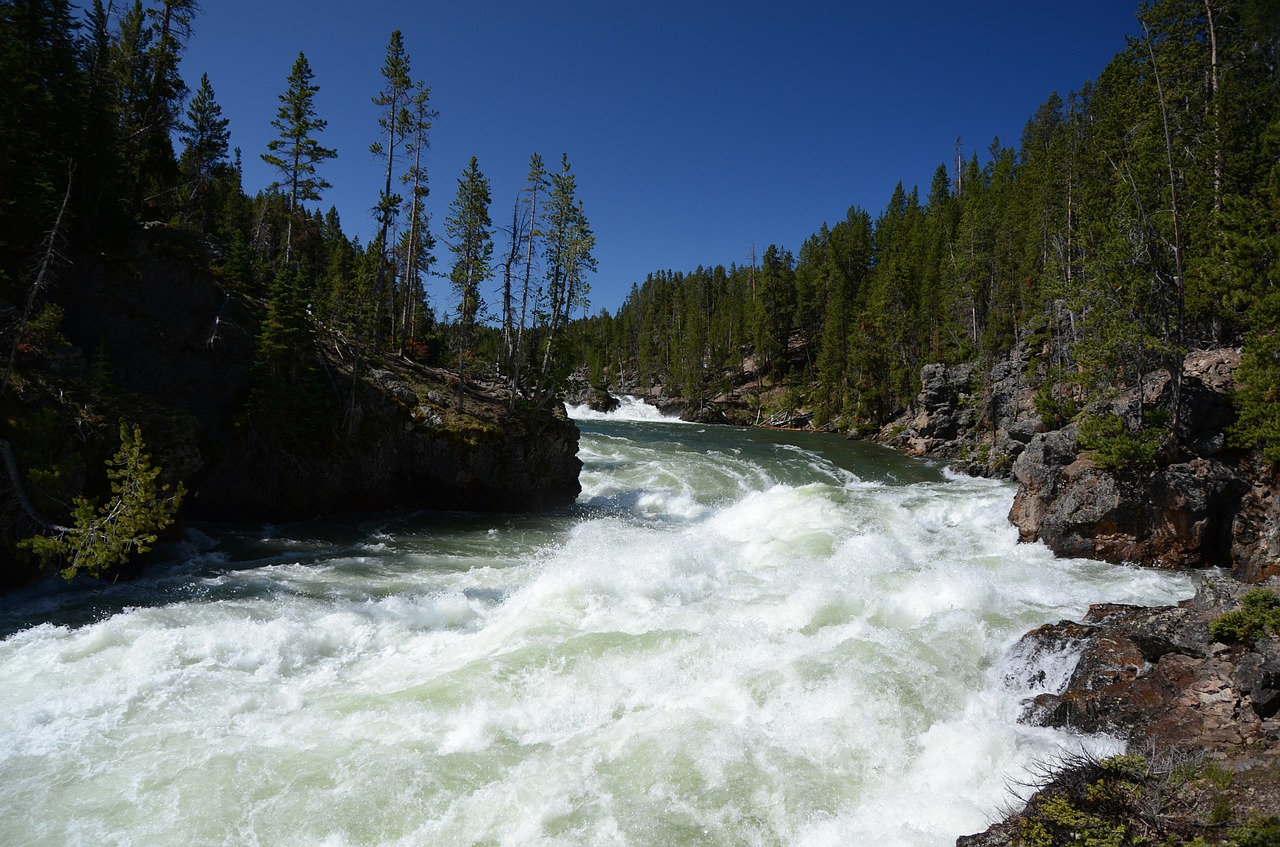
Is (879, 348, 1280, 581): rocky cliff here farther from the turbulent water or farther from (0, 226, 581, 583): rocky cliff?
(0, 226, 581, 583): rocky cliff

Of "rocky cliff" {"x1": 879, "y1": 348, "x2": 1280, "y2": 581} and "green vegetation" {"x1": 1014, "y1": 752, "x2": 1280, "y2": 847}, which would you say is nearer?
"green vegetation" {"x1": 1014, "y1": 752, "x2": 1280, "y2": 847}

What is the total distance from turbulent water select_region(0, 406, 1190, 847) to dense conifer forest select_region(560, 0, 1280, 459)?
7881 millimetres

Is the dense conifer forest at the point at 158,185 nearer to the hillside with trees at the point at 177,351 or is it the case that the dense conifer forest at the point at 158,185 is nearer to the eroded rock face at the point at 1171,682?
the hillside with trees at the point at 177,351

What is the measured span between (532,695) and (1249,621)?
32.7 ft

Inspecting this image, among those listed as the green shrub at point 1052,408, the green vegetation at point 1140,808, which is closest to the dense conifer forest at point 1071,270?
the green shrub at point 1052,408

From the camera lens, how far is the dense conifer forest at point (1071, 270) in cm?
1645

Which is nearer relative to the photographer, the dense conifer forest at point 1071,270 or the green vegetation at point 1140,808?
the green vegetation at point 1140,808

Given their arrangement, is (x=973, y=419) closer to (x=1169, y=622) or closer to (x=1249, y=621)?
(x=1169, y=622)

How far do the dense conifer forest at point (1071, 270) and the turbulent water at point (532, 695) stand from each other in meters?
7.88

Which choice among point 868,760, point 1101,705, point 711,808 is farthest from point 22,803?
point 1101,705

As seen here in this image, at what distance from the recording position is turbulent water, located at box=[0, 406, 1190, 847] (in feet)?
21.1

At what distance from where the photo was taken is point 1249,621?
25.6 ft

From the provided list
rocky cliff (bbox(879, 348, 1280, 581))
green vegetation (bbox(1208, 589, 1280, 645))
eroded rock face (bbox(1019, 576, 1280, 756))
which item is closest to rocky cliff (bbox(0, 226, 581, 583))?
rocky cliff (bbox(879, 348, 1280, 581))

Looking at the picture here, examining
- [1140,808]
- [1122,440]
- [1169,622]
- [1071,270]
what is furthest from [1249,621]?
[1071,270]
